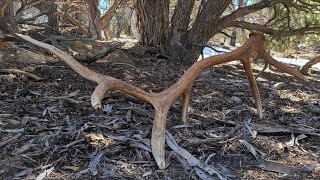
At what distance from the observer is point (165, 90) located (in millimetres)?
2750

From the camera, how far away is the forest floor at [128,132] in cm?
231

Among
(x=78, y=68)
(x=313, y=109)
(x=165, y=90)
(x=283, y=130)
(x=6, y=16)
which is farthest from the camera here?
(x=6, y=16)

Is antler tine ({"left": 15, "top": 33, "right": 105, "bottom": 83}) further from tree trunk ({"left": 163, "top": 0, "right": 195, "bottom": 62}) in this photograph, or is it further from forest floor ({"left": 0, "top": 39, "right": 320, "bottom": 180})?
tree trunk ({"left": 163, "top": 0, "right": 195, "bottom": 62})

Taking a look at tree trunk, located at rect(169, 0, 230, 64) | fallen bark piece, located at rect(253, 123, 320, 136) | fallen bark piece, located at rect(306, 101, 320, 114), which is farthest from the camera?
tree trunk, located at rect(169, 0, 230, 64)

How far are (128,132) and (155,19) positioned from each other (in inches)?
149

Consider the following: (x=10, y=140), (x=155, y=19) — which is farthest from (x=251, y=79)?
(x=155, y=19)

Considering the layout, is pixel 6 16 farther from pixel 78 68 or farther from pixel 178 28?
pixel 78 68

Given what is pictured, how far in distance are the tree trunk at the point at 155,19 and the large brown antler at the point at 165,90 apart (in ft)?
10.1

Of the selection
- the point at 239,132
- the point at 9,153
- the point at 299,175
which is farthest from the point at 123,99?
the point at 299,175

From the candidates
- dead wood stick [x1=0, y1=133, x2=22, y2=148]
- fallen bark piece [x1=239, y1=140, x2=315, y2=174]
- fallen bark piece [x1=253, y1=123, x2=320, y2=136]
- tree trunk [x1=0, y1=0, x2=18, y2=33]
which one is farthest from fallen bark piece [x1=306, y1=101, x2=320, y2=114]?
tree trunk [x1=0, y1=0, x2=18, y2=33]

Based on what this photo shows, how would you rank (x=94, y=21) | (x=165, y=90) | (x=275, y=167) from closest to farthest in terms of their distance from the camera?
1. (x=275, y=167)
2. (x=165, y=90)
3. (x=94, y=21)

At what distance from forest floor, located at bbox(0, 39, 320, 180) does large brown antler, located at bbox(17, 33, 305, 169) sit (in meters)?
0.12

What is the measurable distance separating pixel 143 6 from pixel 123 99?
3.14 meters

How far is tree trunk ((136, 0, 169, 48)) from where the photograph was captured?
6.25 m
